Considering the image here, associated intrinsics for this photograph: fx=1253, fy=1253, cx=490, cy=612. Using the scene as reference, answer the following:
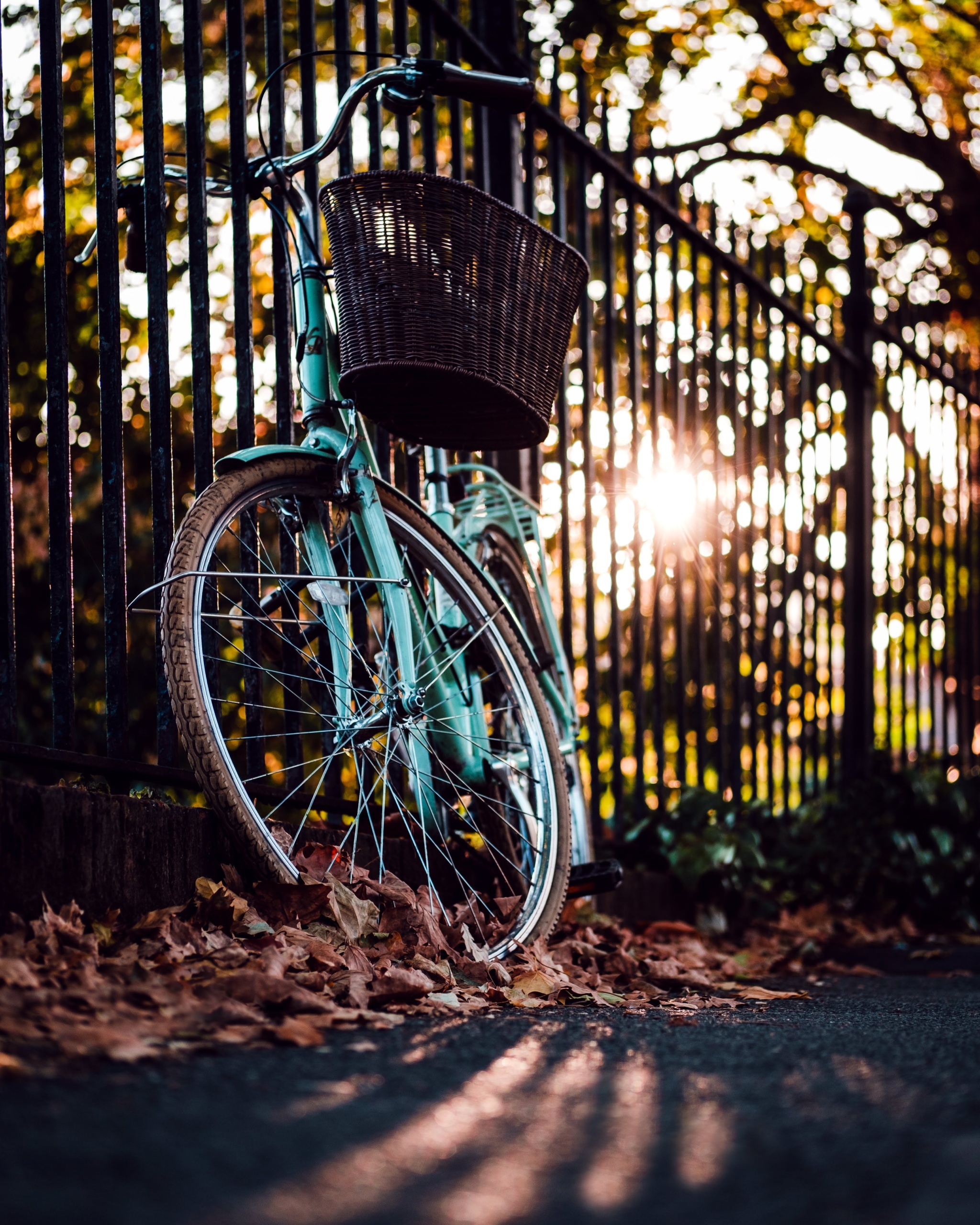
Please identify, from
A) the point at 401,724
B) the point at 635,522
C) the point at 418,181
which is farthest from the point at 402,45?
the point at 401,724

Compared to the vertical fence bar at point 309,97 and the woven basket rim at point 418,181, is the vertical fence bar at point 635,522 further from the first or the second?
the woven basket rim at point 418,181

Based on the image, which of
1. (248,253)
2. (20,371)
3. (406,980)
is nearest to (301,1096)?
(406,980)

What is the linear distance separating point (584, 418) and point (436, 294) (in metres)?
1.68

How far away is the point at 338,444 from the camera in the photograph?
2471mm

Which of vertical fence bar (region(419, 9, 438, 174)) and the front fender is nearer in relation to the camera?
the front fender

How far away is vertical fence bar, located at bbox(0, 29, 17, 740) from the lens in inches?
82.7

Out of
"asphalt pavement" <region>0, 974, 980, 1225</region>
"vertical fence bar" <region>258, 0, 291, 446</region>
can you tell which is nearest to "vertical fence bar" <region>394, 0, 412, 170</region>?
"vertical fence bar" <region>258, 0, 291, 446</region>

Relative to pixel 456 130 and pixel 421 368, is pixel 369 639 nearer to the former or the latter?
pixel 421 368

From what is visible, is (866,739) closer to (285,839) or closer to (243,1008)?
(285,839)

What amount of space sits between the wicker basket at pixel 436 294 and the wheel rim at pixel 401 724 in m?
0.29

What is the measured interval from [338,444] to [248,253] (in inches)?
22.2

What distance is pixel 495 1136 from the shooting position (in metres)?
1.19

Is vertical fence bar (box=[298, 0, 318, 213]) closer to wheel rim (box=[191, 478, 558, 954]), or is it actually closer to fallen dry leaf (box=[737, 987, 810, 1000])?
wheel rim (box=[191, 478, 558, 954])

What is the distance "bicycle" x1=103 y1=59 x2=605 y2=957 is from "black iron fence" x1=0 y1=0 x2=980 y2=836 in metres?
0.23
